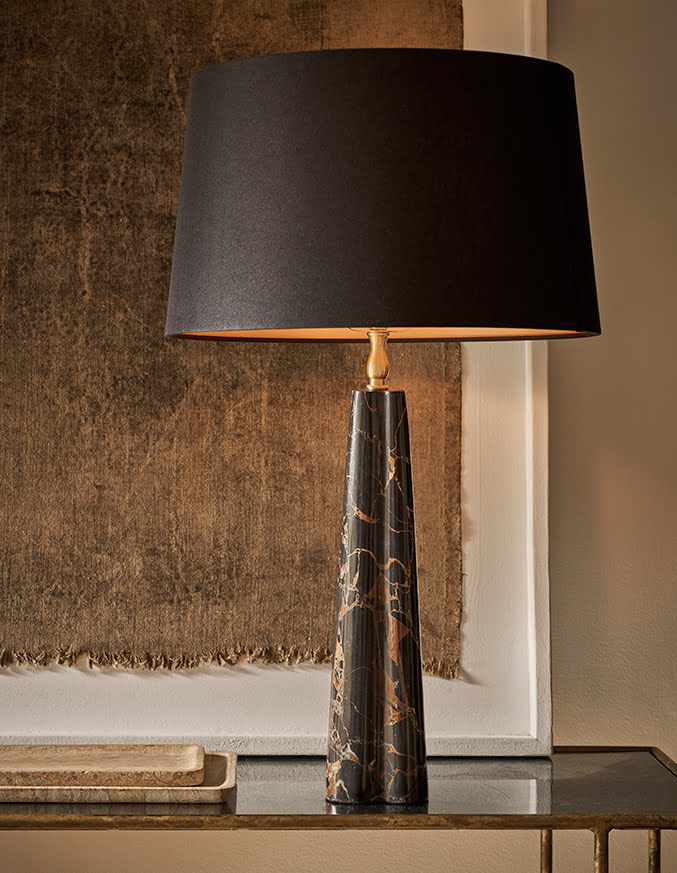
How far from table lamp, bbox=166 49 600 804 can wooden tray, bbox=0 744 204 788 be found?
47 centimetres

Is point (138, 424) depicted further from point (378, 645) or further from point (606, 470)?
point (606, 470)

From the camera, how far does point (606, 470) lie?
1625mm

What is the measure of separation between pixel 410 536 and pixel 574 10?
0.85 m

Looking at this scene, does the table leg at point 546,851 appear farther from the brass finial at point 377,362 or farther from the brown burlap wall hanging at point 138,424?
the brass finial at point 377,362

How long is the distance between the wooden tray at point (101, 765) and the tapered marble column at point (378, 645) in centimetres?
18

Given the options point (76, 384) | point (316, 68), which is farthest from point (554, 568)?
point (316, 68)

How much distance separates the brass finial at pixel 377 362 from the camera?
49.3 inches

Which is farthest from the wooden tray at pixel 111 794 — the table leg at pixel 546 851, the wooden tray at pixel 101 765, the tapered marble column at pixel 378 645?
the table leg at pixel 546 851

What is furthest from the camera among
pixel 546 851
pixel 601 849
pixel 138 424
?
pixel 138 424

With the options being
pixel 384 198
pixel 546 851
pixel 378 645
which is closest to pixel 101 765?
pixel 378 645

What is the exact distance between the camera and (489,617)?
1.53m

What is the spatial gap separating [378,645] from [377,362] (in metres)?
0.30

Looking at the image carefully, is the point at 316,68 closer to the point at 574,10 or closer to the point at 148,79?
the point at 148,79

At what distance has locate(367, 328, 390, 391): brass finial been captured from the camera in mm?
1252
